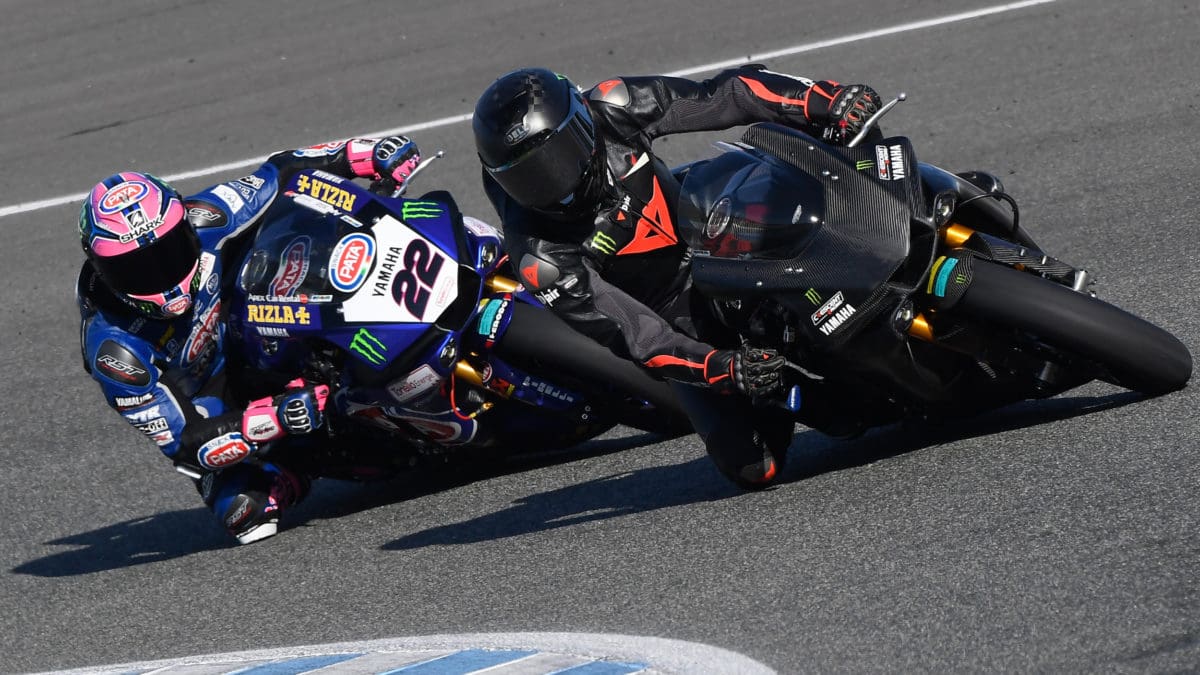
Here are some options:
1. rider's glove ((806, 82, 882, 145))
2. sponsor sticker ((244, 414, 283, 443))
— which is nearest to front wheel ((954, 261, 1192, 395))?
rider's glove ((806, 82, 882, 145))

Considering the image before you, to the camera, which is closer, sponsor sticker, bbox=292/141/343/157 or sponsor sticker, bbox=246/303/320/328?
sponsor sticker, bbox=246/303/320/328

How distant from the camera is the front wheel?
447 cm

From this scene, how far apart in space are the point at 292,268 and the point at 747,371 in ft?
6.58

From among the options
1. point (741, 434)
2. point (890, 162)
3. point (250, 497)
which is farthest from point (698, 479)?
point (250, 497)

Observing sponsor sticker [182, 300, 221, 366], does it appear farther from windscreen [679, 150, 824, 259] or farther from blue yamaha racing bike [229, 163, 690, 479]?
windscreen [679, 150, 824, 259]

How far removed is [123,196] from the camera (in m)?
6.06

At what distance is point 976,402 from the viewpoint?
503cm

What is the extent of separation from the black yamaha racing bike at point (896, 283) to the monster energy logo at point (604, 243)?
1.70 ft

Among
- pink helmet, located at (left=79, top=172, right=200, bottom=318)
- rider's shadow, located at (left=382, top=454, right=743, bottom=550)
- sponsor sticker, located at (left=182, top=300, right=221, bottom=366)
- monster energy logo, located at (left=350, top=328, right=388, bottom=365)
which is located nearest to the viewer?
rider's shadow, located at (left=382, top=454, right=743, bottom=550)

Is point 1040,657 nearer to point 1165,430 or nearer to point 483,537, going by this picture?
point 1165,430

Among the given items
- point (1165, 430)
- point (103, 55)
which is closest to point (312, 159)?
point (1165, 430)

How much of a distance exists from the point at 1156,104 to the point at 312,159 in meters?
4.57

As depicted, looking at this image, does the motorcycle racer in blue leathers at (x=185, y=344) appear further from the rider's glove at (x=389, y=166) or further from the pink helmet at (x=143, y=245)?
the rider's glove at (x=389, y=166)

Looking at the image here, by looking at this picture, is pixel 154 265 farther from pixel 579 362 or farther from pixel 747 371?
pixel 747 371
